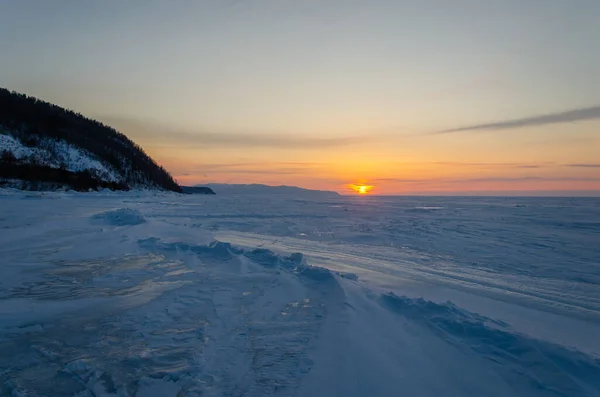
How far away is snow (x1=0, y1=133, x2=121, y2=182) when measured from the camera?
36.9 meters

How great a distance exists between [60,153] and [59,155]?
84 cm

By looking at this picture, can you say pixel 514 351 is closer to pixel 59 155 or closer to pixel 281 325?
pixel 281 325

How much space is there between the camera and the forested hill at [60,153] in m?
34.9

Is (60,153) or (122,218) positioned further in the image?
(60,153)

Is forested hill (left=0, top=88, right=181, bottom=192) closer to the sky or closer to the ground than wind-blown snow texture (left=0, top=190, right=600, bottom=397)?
closer to the sky

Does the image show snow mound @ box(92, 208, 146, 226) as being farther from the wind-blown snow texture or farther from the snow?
the snow

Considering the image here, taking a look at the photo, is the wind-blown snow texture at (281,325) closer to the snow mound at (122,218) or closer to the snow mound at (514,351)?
the snow mound at (514,351)

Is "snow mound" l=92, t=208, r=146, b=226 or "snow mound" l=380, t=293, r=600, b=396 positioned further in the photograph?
"snow mound" l=92, t=208, r=146, b=226

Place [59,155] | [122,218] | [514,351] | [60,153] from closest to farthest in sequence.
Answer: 1. [514,351]
2. [122,218]
3. [59,155]
4. [60,153]

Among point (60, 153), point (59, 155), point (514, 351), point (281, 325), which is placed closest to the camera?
point (514, 351)

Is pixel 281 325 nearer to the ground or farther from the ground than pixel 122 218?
nearer to the ground

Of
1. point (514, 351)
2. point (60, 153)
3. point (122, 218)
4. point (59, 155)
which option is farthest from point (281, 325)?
point (60, 153)

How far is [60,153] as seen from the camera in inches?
1674

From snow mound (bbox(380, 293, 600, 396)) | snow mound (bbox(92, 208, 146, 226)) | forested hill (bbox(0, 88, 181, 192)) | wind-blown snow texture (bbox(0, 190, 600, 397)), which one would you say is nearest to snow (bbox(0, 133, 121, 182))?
forested hill (bbox(0, 88, 181, 192))
